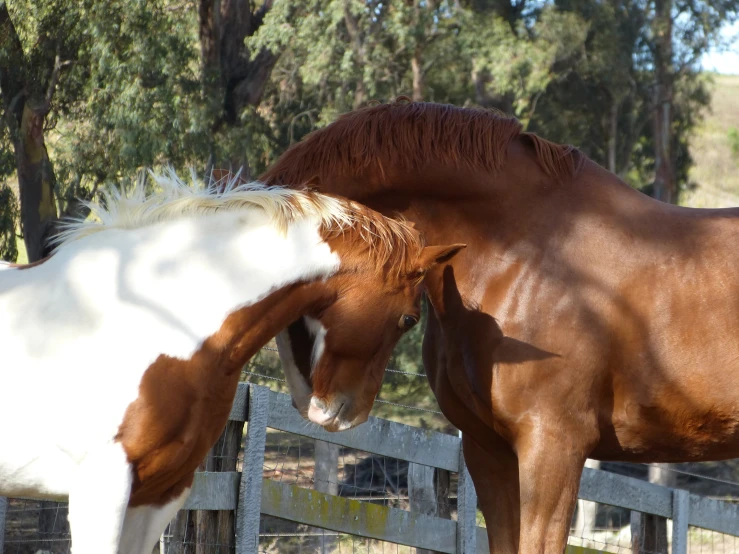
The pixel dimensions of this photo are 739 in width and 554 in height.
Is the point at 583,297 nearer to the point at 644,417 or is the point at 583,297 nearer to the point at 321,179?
the point at 644,417

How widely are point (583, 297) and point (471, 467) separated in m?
0.93

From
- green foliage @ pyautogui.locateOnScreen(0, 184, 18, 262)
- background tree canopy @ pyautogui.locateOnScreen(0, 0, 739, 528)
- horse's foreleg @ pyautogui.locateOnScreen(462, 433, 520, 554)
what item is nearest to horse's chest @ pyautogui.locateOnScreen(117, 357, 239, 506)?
horse's foreleg @ pyautogui.locateOnScreen(462, 433, 520, 554)

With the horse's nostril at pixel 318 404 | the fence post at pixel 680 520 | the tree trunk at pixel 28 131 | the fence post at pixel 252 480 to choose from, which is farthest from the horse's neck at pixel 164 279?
the tree trunk at pixel 28 131

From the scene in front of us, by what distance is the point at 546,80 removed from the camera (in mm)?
15688

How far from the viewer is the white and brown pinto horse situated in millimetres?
2646

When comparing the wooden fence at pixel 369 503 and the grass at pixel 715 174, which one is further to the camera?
the grass at pixel 715 174

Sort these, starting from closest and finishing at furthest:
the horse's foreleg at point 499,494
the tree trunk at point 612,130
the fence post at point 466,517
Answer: the horse's foreleg at point 499,494
the fence post at point 466,517
the tree trunk at point 612,130

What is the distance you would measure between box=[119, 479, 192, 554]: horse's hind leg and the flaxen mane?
0.94m

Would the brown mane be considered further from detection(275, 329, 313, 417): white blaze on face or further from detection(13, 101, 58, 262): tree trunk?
detection(13, 101, 58, 262): tree trunk

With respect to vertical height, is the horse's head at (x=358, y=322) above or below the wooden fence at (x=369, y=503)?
above

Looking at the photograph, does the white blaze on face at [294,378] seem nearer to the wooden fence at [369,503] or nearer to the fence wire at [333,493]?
the wooden fence at [369,503]

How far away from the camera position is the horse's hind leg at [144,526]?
2811mm

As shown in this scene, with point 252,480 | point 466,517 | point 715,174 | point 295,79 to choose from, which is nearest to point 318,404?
point 252,480

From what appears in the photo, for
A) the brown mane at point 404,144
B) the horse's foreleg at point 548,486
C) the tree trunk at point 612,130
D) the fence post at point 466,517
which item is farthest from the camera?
the tree trunk at point 612,130
